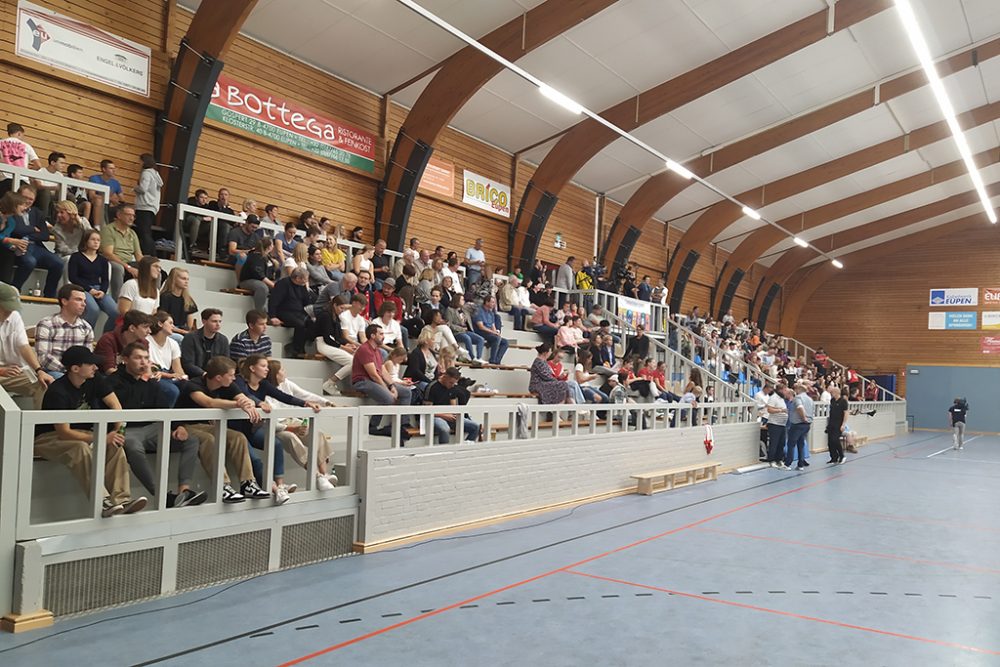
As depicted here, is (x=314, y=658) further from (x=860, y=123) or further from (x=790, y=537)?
(x=860, y=123)

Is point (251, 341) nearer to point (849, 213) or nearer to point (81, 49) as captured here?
point (81, 49)

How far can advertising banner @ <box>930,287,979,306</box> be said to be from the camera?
2988 cm

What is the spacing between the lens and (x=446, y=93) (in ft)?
46.0

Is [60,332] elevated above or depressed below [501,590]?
above

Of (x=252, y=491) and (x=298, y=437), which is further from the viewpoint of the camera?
(x=298, y=437)

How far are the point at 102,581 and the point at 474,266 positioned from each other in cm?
1042

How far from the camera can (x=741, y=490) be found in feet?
36.4

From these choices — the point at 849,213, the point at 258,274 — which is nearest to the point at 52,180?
the point at 258,274

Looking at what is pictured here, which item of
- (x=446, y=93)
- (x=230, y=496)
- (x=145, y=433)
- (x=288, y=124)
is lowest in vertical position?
(x=230, y=496)

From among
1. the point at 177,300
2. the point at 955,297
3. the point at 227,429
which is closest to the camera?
the point at 227,429

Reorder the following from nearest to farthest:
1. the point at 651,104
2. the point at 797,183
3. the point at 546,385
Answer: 1. the point at 546,385
2. the point at 651,104
3. the point at 797,183

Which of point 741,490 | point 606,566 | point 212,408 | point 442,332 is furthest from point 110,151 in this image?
point 741,490

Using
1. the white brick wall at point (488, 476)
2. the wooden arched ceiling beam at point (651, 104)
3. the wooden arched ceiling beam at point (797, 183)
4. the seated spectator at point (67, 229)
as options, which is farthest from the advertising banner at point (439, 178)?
the wooden arched ceiling beam at point (797, 183)

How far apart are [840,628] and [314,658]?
3308 mm
